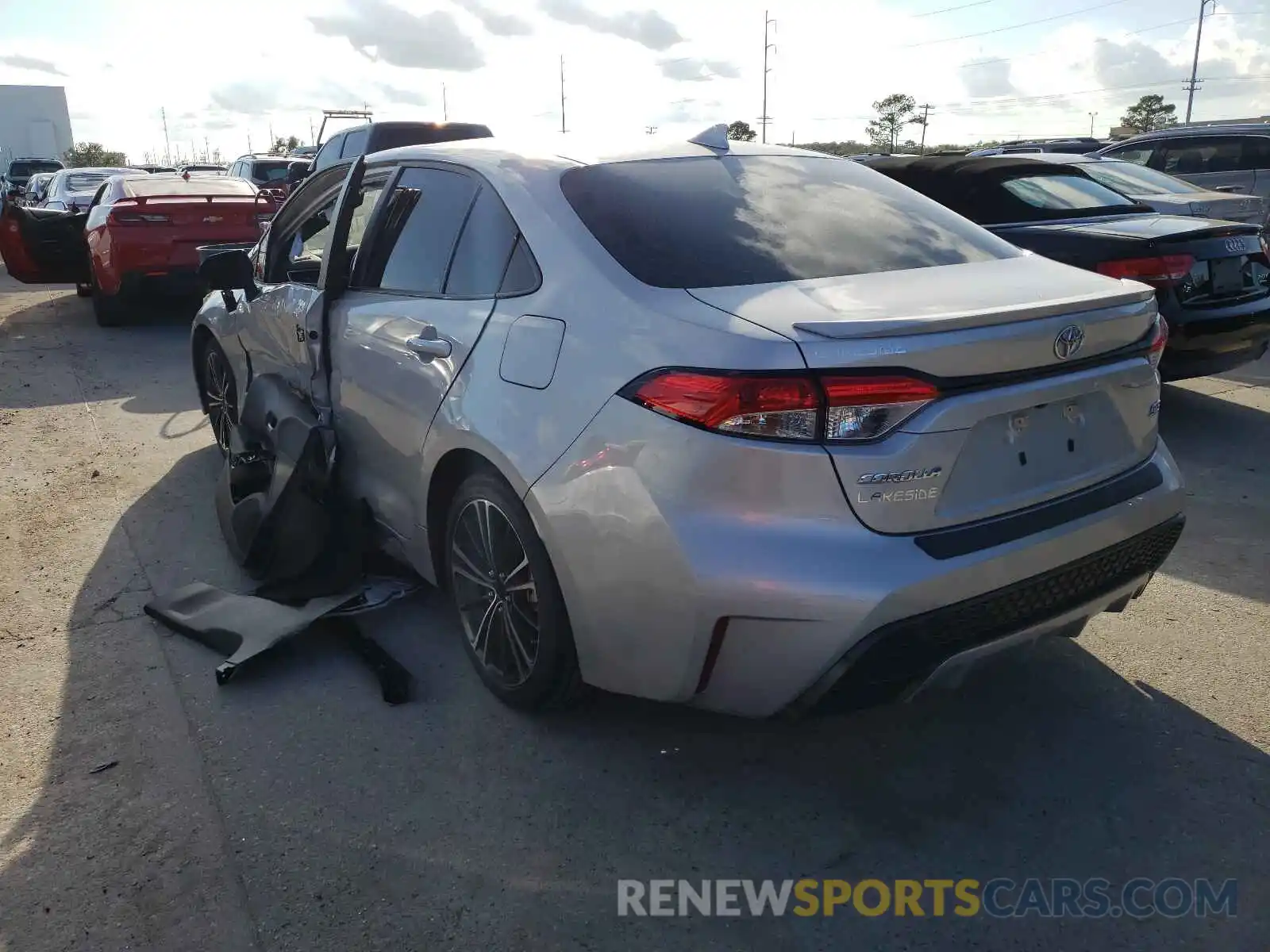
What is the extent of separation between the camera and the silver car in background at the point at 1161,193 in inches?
302

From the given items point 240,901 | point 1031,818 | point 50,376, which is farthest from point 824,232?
point 50,376

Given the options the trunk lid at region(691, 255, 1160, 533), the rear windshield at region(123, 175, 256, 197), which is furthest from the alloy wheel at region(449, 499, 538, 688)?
the rear windshield at region(123, 175, 256, 197)

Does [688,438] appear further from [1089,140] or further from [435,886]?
[1089,140]

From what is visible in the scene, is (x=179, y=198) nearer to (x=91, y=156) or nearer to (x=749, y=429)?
(x=749, y=429)

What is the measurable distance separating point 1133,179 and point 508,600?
7.53 metres

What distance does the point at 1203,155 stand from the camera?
12094 millimetres

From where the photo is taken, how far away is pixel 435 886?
2.38 meters

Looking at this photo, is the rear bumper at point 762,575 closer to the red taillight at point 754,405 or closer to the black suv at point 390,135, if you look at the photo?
the red taillight at point 754,405

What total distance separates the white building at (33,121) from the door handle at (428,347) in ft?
290

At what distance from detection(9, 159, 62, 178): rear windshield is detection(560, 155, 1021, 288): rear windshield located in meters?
41.6

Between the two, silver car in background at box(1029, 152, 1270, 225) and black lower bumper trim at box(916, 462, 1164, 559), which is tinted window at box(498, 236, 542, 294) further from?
silver car in background at box(1029, 152, 1270, 225)

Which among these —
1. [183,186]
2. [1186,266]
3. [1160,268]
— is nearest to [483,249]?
[1160,268]

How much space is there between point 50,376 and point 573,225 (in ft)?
23.9

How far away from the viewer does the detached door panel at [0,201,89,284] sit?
10727 millimetres
